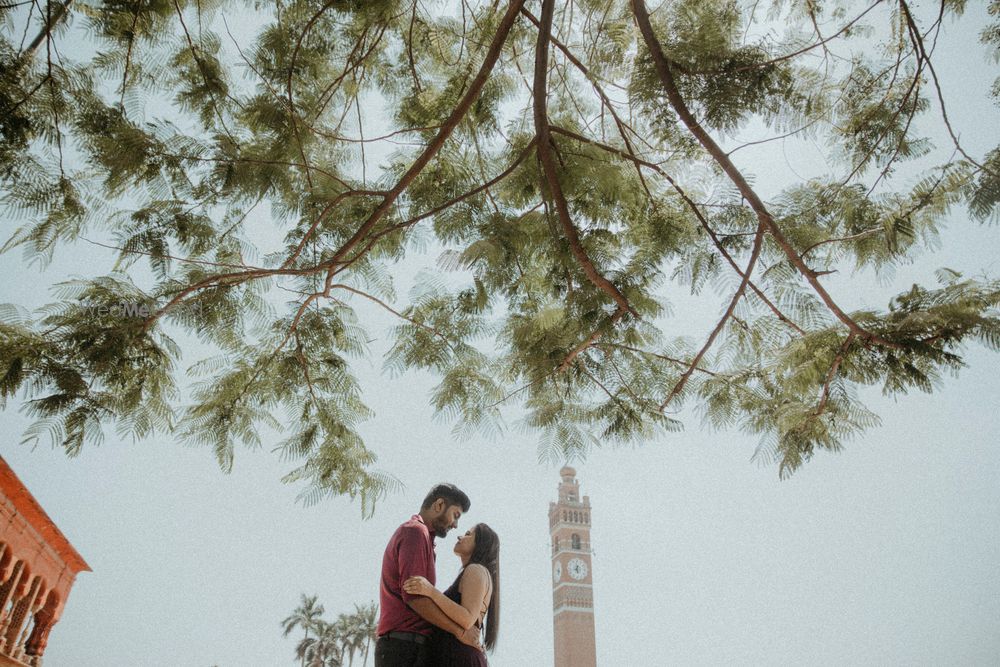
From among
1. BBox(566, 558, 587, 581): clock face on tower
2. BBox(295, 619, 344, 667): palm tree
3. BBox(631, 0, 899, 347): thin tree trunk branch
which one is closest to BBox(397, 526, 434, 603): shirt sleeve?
BBox(631, 0, 899, 347): thin tree trunk branch

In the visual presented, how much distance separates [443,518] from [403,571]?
0.23 m

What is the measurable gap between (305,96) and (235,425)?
1543mm

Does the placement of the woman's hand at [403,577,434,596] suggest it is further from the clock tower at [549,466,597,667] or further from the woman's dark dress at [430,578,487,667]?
the clock tower at [549,466,597,667]

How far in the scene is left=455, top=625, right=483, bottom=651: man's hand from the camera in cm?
165

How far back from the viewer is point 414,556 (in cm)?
174

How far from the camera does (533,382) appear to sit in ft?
8.71

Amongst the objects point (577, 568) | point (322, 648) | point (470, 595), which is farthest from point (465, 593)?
point (577, 568)

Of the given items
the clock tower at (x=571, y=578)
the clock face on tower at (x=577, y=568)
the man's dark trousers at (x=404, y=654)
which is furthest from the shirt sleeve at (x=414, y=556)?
the clock face on tower at (x=577, y=568)

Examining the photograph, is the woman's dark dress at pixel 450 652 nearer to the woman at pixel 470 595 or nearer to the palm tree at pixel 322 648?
the woman at pixel 470 595

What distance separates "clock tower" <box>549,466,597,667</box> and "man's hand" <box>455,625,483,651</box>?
53993mm

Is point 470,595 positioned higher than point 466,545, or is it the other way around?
point 466,545

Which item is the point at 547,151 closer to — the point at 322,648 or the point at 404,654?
the point at 404,654

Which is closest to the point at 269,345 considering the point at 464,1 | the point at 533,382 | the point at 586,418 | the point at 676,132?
the point at 533,382

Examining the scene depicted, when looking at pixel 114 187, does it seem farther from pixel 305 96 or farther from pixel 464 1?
pixel 464 1
